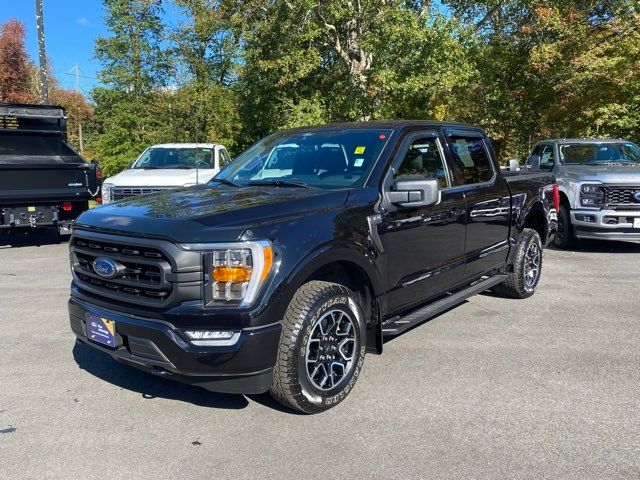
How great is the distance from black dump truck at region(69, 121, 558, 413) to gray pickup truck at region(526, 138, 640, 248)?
491 centimetres

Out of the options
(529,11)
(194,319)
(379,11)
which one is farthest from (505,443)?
(529,11)

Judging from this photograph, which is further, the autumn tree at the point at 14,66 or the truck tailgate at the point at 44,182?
the autumn tree at the point at 14,66

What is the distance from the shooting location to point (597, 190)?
354 inches

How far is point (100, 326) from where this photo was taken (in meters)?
3.45

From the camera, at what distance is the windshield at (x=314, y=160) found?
13.8ft

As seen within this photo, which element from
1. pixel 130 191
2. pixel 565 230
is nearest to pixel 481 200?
pixel 565 230

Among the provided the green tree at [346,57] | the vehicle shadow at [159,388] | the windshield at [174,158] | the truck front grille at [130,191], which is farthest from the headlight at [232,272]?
the green tree at [346,57]

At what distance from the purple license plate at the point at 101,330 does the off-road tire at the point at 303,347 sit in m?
1.04

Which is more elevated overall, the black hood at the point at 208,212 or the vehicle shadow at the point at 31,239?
the black hood at the point at 208,212

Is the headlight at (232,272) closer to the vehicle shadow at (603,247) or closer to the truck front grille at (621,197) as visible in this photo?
the truck front grille at (621,197)

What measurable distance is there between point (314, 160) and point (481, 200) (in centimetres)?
178

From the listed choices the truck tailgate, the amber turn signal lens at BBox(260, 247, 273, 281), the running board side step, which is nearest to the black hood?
the amber turn signal lens at BBox(260, 247, 273, 281)

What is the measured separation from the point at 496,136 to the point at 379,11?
6.81 metres

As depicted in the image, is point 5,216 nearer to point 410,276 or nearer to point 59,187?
point 59,187
